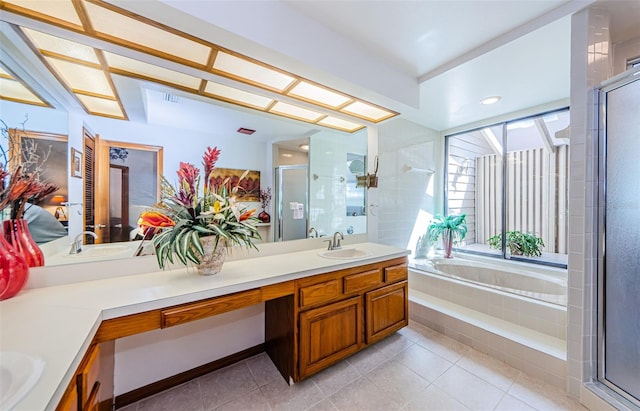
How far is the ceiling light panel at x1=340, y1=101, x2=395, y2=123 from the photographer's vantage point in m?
2.37

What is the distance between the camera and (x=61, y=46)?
1.31 m

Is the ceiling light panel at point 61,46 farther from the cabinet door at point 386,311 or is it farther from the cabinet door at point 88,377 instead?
the cabinet door at point 386,311

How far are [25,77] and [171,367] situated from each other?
192 cm

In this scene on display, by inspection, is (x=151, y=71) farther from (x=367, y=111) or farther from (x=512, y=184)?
(x=512, y=184)

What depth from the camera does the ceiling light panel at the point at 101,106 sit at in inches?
56.8

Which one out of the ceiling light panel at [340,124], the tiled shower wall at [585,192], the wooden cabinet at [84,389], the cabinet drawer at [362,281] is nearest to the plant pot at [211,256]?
the wooden cabinet at [84,389]

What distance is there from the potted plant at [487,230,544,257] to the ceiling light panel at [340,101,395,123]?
2.45 meters

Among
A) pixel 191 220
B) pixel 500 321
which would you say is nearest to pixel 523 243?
pixel 500 321

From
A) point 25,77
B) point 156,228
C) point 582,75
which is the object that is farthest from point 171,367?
point 582,75

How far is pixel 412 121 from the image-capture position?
11.6ft

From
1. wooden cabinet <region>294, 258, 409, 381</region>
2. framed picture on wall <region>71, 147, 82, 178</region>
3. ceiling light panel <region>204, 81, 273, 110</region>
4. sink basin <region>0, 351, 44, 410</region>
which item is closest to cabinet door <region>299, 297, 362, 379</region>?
wooden cabinet <region>294, 258, 409, 381</region>

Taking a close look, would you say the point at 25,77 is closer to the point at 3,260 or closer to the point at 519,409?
the point at 3,260

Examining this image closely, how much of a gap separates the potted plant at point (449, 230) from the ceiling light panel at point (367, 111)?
1922 mm

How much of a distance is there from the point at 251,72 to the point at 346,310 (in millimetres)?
1939
